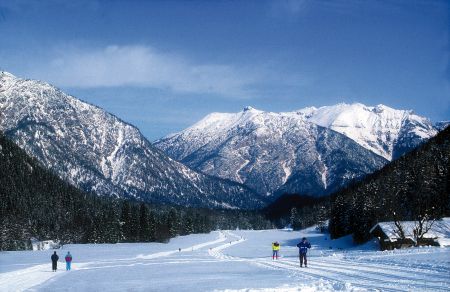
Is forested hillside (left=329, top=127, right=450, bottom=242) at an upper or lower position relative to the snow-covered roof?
upper

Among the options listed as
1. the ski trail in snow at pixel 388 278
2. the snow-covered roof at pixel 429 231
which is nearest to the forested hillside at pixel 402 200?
the snow-covered roof at pixel 429 231

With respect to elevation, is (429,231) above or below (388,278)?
below

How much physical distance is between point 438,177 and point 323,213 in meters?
93.7

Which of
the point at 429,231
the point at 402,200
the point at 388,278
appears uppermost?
the point at 402,200

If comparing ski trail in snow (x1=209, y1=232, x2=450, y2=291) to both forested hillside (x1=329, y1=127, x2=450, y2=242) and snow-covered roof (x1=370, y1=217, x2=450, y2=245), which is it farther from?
forested hillside (x1=329, y1=127, x2=450, y2=242)

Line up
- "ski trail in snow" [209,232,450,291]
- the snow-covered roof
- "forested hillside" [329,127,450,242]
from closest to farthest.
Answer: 1. "ski trail in snow" [209,232,450,291]
2. the snow-covered roof
3. "forested hillside" [329,127,450,242]

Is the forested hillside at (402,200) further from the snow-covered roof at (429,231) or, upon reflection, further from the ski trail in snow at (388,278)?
the ski trail in snow at (388,278)

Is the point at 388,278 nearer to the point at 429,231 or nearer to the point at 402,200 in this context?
the point at 429,231

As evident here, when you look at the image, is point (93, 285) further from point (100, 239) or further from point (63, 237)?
point (63, 237)

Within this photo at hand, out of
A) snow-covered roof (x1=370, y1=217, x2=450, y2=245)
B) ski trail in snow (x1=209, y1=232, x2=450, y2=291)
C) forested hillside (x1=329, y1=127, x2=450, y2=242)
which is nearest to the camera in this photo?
ski trail in snow (x1=209, y1=232, x2=450, y2=291)

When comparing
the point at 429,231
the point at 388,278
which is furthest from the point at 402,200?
the point at 388,278

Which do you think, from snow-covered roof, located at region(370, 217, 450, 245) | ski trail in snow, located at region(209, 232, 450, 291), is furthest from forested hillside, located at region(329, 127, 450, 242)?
ski trail in snow, located at region(209, 232, 450, 291)

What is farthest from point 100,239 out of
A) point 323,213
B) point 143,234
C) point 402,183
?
point 323,213

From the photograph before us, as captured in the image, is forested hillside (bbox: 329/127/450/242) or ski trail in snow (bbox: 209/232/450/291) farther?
forested hillside (bbox: 329/127/450/242)
